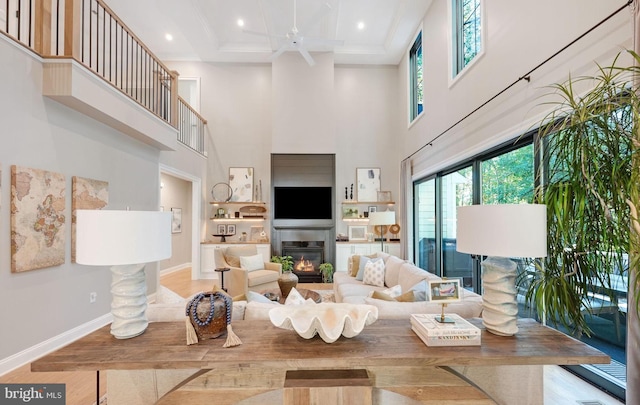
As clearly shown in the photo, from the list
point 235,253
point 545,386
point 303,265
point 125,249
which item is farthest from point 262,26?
point 545,386

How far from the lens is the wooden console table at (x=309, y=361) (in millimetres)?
1224

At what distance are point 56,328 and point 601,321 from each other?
16.6 feet

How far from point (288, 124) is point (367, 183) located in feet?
7.84

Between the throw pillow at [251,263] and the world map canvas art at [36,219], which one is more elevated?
the world map canvas art at [36,219]

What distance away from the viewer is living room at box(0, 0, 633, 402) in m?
2.52

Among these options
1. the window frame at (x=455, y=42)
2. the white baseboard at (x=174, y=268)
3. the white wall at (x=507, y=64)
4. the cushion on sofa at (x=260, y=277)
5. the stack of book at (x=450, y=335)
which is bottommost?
the white baseboard at (x=174, y=268)

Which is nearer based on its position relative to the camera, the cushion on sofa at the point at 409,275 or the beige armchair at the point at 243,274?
the cushion on sofa at the point at 409,275

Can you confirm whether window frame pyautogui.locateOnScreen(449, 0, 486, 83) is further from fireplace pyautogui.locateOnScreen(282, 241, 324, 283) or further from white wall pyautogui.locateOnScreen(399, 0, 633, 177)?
fireplace pyautogui.locateOnScreen(282, 241, 324, 283)

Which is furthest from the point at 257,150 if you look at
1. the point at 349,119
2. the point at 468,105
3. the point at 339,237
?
the point at 468,105

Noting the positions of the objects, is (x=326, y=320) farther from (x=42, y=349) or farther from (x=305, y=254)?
(x=305, y=254)

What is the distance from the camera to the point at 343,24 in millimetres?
5855

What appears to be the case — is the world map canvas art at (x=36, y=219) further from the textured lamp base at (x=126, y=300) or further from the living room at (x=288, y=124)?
the textured lamp base at (x=126, y=300)

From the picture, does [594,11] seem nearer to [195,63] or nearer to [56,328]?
[56,328]

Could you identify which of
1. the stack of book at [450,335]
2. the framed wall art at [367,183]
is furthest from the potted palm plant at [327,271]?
the stack of book at [450,335]
